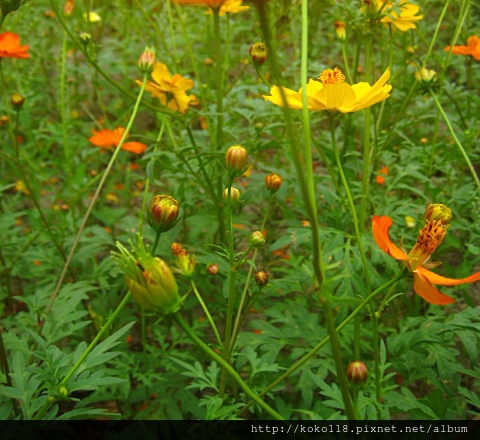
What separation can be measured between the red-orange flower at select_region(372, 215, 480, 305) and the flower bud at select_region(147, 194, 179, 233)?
30cm

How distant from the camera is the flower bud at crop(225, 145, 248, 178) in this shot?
74 centimetres

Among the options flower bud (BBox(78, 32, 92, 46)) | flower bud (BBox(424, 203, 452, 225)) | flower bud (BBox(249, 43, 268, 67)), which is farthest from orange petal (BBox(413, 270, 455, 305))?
flower bud (BBox(78, 32, 92, 46))

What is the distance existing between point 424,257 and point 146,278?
0.39 metres

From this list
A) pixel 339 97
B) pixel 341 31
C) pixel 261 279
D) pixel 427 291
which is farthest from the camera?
pixel 341 31

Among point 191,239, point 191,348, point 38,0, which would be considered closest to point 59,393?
point 191,348

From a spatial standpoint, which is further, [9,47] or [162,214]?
[9,47]

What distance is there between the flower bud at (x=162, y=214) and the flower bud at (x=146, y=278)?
133 mm

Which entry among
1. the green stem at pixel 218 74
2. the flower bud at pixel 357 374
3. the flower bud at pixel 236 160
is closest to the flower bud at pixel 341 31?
the green stem at pixel 218 74

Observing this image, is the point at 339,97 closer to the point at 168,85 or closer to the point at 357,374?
the point at 357,374

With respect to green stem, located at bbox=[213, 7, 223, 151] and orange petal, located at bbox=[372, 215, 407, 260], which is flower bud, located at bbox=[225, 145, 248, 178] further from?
green stem, located at bbox=[213, 7, 223, 151]

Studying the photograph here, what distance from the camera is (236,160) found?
75 centimetres

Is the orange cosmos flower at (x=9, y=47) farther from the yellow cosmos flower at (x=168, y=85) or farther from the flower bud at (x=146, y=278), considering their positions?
the flower bud at (x=146, y=278)

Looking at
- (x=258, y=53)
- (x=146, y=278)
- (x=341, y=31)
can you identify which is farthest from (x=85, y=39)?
(x=146, y=278)

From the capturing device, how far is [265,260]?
1.53 metres
